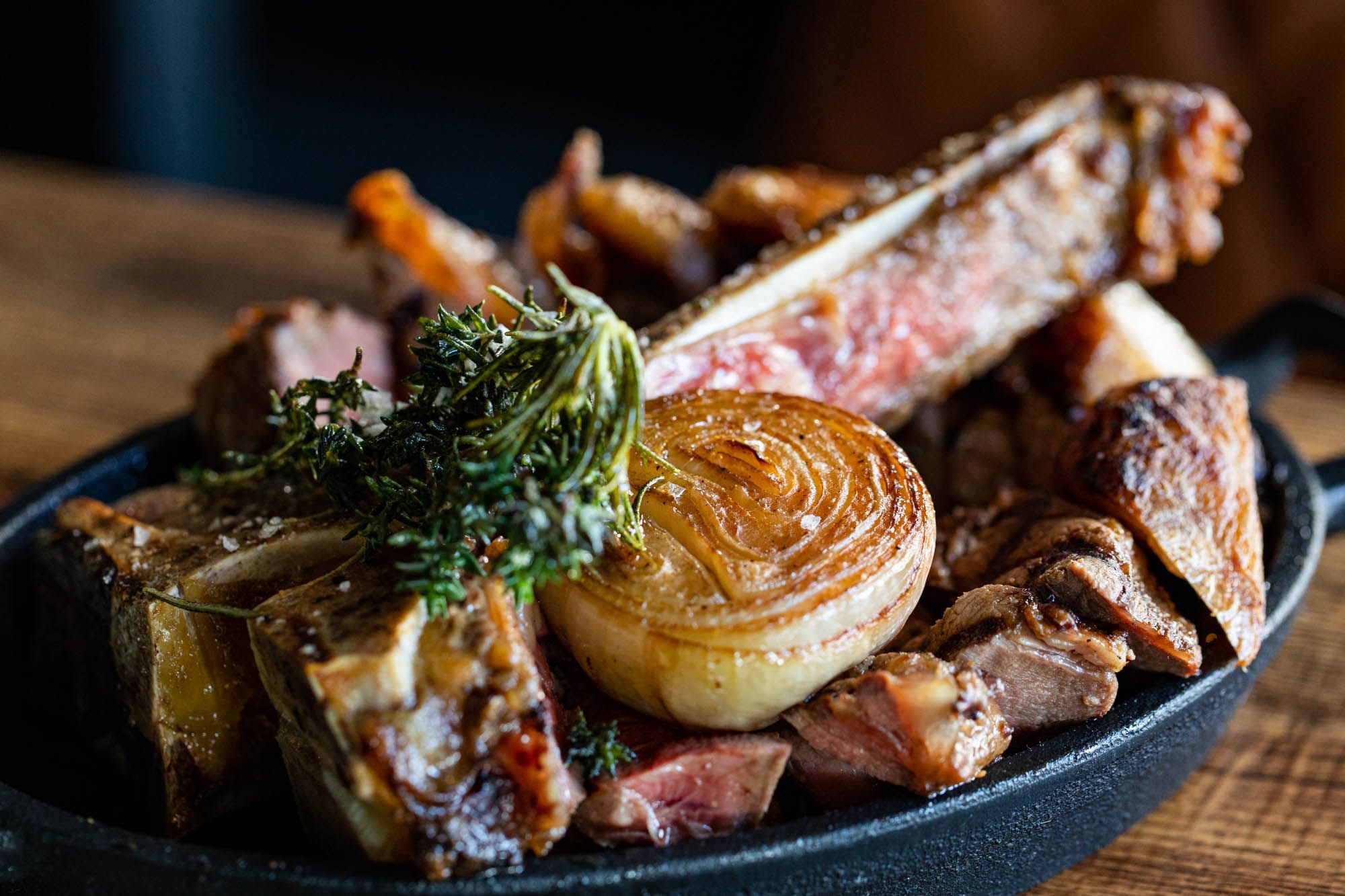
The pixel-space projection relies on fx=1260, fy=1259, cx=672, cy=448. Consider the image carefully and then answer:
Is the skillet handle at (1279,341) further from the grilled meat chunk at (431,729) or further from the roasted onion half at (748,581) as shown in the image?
the grilled meat chunk at (431,729)

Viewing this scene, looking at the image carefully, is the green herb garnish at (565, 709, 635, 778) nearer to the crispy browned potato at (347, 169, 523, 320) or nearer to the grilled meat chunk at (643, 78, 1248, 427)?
the grilled meat chunk at (643, 78, 1248, 427)

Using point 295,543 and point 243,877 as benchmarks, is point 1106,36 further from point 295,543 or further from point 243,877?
point 243,877

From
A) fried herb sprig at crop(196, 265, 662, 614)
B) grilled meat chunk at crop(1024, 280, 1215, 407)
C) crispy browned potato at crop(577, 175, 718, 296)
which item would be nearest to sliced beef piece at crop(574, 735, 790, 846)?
fried herb sprig at crop(196, 265, 662, 614)

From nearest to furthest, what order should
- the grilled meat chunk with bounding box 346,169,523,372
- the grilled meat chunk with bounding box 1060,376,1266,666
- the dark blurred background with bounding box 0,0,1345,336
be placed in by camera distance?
the grilled meat chunk with bounding box 1060,376,1266,666 < the grilled meat chunk with bounding box 346,169,523,372 < the dark blurred background with bounding box 0,0,1345,336

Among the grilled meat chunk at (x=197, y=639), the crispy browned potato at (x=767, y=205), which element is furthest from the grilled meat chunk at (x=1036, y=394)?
the grilled meat chunk at (x=197, y=639)

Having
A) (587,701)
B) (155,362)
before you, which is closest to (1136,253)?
(587,701)

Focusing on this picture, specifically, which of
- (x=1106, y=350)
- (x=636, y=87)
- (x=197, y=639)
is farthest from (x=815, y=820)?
(x=636, y=87)

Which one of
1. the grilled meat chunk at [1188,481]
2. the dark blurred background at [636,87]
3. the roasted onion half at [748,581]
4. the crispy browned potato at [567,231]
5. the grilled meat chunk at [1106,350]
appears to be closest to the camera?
the roasted onion half at [748,581]
